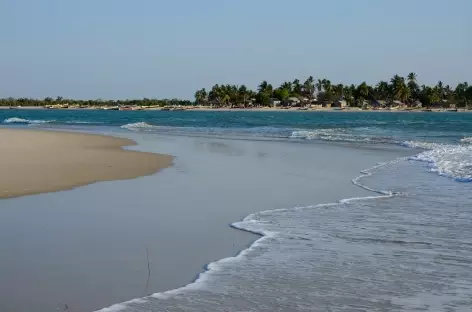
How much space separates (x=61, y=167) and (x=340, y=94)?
162 metres

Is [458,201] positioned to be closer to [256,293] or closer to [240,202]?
[240,202]

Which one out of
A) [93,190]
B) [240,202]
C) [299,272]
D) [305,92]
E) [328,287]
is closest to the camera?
[328,287]

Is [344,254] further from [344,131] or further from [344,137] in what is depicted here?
[344,131]

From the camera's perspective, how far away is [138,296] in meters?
4.96

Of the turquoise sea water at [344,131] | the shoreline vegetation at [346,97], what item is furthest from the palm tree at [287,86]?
the turquoise sea water at [344,131]

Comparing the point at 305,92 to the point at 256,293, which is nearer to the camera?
the point at 256,293

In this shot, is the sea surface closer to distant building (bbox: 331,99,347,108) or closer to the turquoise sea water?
the turquoise sea water

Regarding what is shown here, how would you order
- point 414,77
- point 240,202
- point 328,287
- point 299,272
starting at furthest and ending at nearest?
point 414,77 < point 240,202 < point 299,272 < point 328,287

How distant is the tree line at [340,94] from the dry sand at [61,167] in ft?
473

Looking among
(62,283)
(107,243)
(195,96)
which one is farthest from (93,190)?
(195,96)

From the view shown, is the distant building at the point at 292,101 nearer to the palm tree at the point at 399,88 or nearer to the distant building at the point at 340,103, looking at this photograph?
the distant building at the point at 340,103

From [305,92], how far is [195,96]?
125 feet

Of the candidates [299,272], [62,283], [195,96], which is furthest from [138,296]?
[195,96]

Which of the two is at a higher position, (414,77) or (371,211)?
(414,77)
